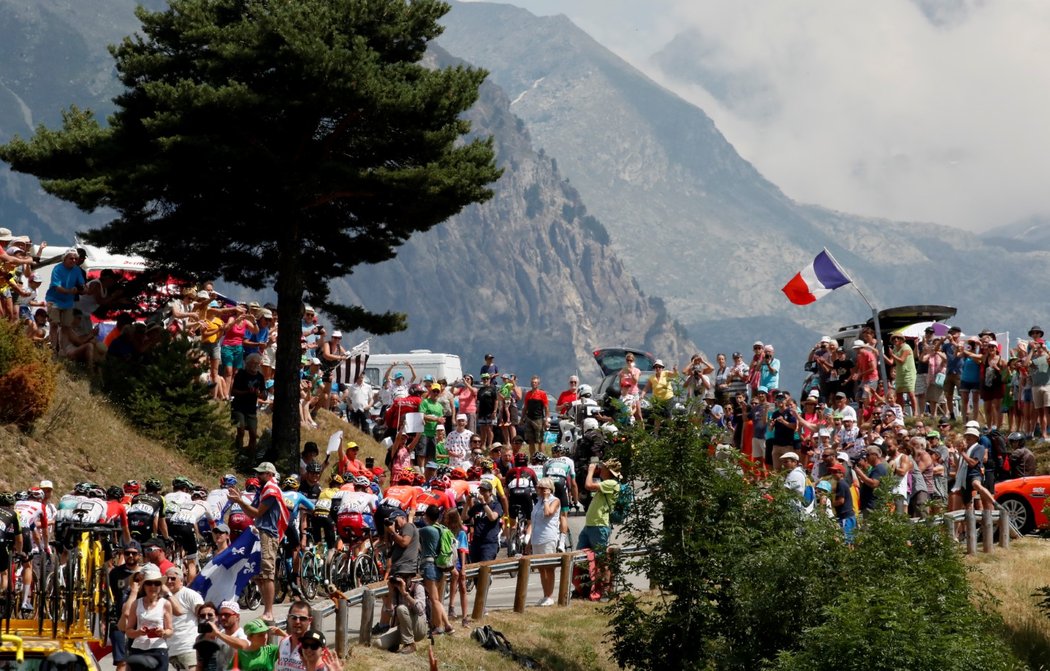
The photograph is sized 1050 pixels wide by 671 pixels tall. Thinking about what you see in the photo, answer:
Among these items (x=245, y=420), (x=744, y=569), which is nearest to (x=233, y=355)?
(x=245, y=420)

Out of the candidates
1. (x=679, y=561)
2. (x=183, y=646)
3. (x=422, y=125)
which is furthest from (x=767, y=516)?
(x=422, y=125)

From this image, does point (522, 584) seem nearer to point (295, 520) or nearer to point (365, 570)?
point (365, 570)

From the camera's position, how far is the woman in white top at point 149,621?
Answer: 1441 cm

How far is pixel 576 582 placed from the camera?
72.3 feet

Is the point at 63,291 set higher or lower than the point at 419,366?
lower

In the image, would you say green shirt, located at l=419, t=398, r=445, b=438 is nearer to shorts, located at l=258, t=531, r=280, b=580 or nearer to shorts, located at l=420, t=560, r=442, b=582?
shorts, located at l=420, t=560, r=442, b=582

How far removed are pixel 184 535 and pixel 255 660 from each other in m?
5.43

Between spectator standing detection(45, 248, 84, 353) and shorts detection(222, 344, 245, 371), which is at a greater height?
spectator standing detection(45, 248, 84, 353)

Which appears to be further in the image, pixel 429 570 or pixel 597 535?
pixel 597 535

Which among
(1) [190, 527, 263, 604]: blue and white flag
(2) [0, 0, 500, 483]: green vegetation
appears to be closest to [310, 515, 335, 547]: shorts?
(1) [190, 527, 263, 604]: blue and white flag

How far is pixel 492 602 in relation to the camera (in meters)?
22.4

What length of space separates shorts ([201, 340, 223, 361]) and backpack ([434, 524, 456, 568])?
12757mm

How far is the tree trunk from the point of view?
30.3m

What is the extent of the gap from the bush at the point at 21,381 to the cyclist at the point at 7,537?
27.6 ft
